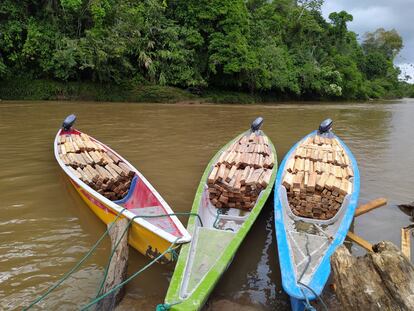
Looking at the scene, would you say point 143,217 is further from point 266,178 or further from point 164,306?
point 266,178

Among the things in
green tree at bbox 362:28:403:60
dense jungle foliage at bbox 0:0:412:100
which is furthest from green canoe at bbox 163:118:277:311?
green tree at bbox 362:28:403:60

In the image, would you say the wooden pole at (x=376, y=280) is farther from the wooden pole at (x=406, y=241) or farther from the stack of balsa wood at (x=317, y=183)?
the stack of balsa wood at (x=317, y=183)

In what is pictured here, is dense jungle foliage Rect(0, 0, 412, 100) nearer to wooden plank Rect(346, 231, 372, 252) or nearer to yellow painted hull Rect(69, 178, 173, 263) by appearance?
yellow painted hull Rect(69, 178, 173, 263)

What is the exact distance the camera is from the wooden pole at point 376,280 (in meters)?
2.52

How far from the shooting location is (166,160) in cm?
802

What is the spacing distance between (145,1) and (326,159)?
2017cm

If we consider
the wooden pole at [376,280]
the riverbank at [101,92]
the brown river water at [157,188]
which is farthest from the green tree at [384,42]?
the wooden pole at [376,280]

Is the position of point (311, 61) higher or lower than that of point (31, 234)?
higher

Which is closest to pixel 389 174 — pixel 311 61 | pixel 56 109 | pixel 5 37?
pixel 56 109

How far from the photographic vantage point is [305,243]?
4.05 metres

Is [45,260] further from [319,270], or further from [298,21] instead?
[298,21]

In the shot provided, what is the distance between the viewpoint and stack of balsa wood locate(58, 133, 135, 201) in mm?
5621

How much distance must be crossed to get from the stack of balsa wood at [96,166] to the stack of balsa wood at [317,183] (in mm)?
2559

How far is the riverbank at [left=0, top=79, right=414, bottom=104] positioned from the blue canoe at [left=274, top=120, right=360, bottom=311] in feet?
58.0
